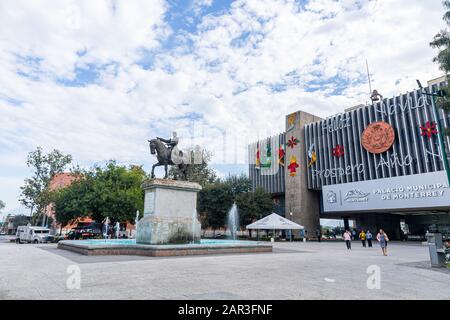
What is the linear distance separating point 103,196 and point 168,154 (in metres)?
22.3

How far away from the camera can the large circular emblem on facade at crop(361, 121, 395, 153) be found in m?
37.5

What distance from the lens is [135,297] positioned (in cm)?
580

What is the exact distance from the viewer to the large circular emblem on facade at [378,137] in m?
37.5

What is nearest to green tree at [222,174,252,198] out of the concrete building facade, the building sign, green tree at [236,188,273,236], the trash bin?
green tree at [236,188,273,236]

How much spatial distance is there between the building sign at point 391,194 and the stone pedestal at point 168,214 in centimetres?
2838

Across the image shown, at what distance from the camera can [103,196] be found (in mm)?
36625

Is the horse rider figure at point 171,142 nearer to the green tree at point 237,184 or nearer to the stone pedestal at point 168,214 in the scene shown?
the stone pedestal at point 168,214

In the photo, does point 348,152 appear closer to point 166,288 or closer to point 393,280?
point 393,280

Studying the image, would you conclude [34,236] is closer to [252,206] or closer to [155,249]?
[252,206]

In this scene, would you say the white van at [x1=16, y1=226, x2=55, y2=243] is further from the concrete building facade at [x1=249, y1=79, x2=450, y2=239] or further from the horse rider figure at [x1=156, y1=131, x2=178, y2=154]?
the concrete building facade at [x1=249, y1=79, x2=450, y2=239]

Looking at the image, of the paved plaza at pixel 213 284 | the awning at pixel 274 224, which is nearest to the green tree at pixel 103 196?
Answer: the awning at pixel 274 224

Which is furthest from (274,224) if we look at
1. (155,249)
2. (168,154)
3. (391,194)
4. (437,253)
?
(437,253)

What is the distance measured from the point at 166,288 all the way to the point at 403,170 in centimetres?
3724
